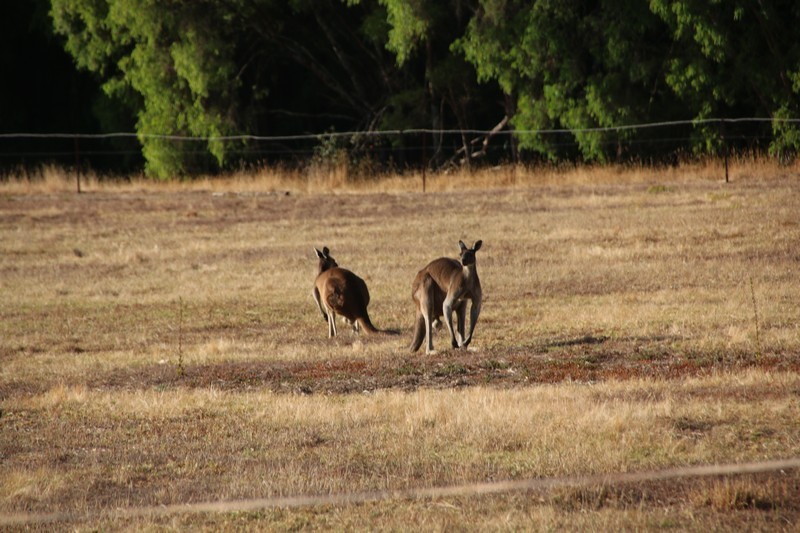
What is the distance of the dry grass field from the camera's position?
7.65 m

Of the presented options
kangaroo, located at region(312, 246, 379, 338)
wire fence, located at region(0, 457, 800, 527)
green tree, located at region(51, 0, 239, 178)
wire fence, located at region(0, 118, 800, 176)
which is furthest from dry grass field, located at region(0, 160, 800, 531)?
green tree, located at region(51, 0, 239, 178)

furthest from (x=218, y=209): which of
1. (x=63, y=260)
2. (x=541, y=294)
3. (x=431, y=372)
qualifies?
(x=431, y=372)

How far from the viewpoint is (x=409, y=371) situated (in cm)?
1220

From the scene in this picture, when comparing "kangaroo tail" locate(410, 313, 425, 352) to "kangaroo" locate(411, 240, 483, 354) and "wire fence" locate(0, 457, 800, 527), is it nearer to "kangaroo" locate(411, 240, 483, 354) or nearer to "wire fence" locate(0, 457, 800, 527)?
"kangaroo" locate(411, 240, 483, 354)

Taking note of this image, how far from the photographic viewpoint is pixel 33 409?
1098cm

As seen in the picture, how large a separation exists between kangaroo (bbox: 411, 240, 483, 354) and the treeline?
64.2 feet

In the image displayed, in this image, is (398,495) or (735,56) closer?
(398,495)

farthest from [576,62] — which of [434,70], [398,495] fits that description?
[398,495]

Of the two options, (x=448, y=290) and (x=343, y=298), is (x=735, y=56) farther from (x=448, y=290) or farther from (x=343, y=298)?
(x=448, y=290)

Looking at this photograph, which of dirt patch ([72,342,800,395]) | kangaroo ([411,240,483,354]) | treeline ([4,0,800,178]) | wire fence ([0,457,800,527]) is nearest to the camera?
wire fence ([0,457,800,527])

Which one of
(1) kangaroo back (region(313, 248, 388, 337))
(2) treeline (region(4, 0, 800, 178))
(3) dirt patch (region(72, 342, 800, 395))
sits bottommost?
(3) dirt patch (region(72, 342, 800, 395))

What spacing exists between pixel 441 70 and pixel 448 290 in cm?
2467

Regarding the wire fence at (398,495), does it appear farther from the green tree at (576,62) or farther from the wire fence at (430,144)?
the green tree at (576,62)

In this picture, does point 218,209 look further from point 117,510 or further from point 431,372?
point 117,510
